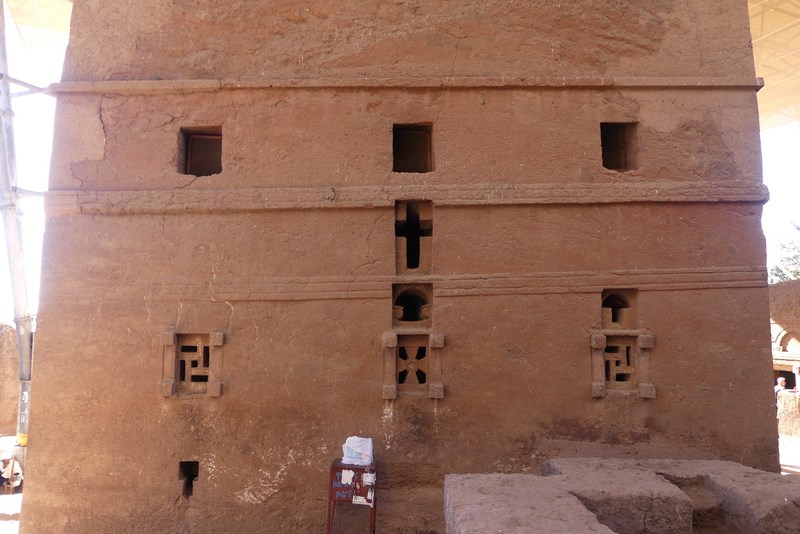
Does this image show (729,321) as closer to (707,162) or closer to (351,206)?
(707,162)

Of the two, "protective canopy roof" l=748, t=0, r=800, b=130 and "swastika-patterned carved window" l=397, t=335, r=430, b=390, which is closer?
"swastika-patterned carved window" l=397, t=335, r=430, b=390

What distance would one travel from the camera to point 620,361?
508cm

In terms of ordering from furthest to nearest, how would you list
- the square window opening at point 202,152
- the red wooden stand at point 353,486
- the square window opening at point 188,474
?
1. the square window opening at point 202,152
2. the square window opening at point 188,474
3. the red wooden stand at point 353,486

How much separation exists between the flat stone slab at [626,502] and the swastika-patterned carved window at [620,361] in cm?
113

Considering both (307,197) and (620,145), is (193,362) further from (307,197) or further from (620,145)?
(620,145)

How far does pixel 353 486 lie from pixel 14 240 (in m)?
8.05

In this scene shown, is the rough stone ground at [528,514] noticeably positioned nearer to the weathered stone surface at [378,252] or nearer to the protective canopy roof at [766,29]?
the weathered stone surface at [378,252]

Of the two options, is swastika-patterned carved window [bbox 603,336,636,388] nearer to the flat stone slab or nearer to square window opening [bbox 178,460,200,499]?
the flat stone slab

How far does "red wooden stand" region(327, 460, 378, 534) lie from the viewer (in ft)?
14.6

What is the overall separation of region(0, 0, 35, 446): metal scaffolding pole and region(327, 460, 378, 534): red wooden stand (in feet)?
22.7

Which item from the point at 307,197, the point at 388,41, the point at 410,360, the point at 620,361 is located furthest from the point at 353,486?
the point at 388,41

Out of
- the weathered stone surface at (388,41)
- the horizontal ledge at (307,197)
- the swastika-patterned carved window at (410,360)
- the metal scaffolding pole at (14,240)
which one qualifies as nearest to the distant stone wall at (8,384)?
the metal scaffolding pole at (14,240)

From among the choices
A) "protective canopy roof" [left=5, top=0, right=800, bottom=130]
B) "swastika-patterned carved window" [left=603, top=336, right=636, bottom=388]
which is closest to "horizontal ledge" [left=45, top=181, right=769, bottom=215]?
"swastika-patterned carved window" [left=603, top=336, right=636, bottom=388]

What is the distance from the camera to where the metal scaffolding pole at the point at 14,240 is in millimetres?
8812
